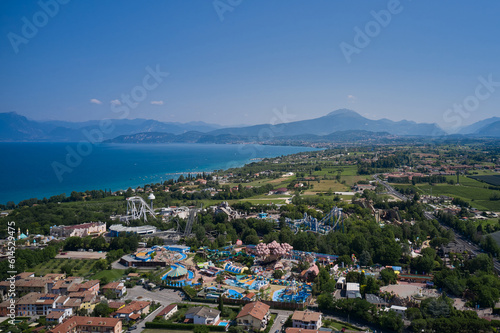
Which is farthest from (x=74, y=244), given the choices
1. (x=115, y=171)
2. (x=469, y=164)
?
(x=469, y=164)

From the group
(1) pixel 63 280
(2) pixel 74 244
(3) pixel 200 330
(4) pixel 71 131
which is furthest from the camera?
(4) pixel 71 131

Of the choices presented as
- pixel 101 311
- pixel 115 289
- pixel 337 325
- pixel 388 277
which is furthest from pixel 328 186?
pixel 101 311

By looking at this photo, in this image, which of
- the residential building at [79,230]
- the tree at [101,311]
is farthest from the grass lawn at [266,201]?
the tree at [101,311]

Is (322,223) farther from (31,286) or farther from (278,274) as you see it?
(31,286)

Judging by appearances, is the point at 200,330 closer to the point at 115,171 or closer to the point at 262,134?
the point at 115,171

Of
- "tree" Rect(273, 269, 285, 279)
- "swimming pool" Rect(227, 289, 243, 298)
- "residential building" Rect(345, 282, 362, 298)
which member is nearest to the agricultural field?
"residential building" Rect(345, 282, 362, 298)

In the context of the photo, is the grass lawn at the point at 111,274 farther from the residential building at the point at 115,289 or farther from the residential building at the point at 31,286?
the residential building at the point at 31,286

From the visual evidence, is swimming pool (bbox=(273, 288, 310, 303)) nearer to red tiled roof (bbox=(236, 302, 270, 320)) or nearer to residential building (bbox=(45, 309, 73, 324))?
red tiled roof (bbox=(236, 302, 270, 320))
